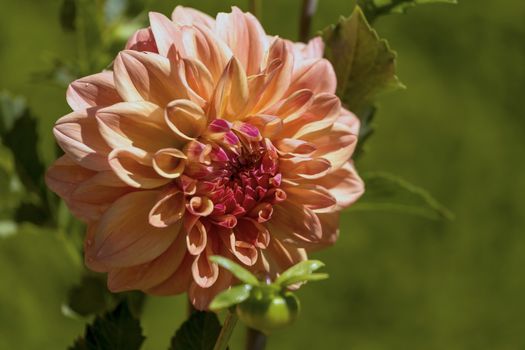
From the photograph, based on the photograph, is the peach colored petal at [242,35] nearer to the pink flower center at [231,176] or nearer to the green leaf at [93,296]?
the pink flower center at [231,176]

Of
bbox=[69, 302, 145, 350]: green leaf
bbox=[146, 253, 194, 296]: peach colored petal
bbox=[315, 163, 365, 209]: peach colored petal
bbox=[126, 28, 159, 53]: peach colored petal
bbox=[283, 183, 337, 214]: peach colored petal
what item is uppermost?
bbox=[126, 28, 159, 53]: peach colored petal

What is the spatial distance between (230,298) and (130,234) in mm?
81

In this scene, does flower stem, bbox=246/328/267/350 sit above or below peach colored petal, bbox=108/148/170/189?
below

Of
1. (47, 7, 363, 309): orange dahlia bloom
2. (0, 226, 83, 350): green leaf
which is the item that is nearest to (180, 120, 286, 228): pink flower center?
(47, 7, 363, 309): orange dahlia bloom

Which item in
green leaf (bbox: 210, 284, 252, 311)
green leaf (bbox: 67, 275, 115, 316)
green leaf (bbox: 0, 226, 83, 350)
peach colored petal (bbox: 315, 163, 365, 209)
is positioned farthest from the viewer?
green leaf (bbox: 0, 226, 83, 350)

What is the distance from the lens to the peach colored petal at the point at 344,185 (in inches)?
15.0

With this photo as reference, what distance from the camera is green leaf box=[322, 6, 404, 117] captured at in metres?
0.42

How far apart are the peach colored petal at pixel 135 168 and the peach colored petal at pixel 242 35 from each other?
59 mm

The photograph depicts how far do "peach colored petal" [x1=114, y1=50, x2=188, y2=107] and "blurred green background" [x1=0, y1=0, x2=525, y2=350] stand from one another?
62cm

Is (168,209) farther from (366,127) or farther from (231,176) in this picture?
(366,127)

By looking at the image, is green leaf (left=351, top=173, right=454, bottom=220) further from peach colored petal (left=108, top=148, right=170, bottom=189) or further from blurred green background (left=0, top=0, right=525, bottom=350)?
blurred green background (left=0, top=0, right=525, bottom=350)

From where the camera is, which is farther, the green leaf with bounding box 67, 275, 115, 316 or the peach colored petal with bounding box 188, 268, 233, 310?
the green leaf with bounding box 67, 275, 115, 316

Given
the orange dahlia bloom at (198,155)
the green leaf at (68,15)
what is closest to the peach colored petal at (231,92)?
the orange dahlia bloom at (198,155)

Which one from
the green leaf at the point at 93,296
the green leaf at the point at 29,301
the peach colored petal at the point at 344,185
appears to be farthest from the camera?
the green leaf at the point at 29,301
